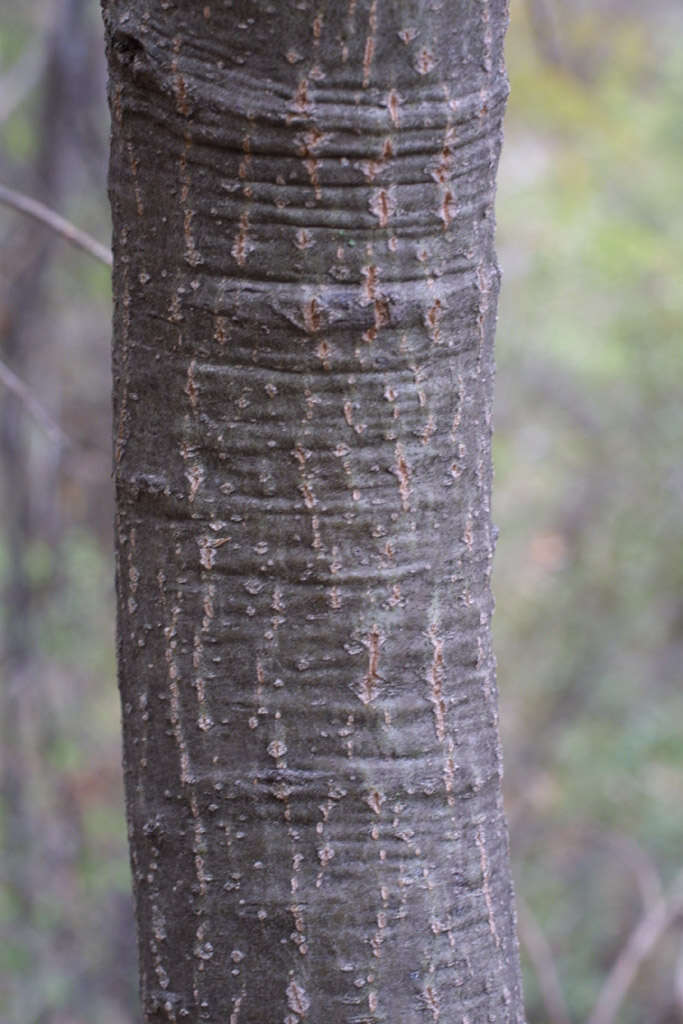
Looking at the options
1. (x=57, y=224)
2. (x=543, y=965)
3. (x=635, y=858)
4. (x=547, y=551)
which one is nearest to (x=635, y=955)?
(x=543, y=965)

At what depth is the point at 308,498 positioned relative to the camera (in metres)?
0.89

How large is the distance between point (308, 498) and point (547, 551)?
4883mm

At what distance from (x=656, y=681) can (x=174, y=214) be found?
498cm

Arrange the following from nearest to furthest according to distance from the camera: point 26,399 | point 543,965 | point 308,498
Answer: point 308,498 < point 26,399 < point 543,965

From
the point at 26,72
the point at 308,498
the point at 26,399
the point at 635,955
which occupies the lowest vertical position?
the point at 635,955

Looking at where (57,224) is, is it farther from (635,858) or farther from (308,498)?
(635,858)

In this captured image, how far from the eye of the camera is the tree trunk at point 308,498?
835mm

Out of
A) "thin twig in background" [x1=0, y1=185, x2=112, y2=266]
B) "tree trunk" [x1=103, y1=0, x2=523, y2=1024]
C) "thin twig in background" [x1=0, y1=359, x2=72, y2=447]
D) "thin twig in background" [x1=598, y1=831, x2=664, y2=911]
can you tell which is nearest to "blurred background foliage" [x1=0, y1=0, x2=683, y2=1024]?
"thin twig in background" [x1=598, y1=831, x2=664, y2=911]

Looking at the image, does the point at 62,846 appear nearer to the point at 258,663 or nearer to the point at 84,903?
the point at 84,903

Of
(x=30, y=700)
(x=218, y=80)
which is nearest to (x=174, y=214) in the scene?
(x=218, y=80)

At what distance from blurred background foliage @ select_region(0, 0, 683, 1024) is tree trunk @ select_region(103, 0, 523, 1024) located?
2809 millimetres

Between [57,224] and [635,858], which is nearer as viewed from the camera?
[57,224]

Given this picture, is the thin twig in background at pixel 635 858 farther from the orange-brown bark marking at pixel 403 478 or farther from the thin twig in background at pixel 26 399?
the orange-brown bark marking at pixel 403 478

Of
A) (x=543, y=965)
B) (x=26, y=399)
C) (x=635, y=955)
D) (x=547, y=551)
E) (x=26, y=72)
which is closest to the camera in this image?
(x=26, y=399)
